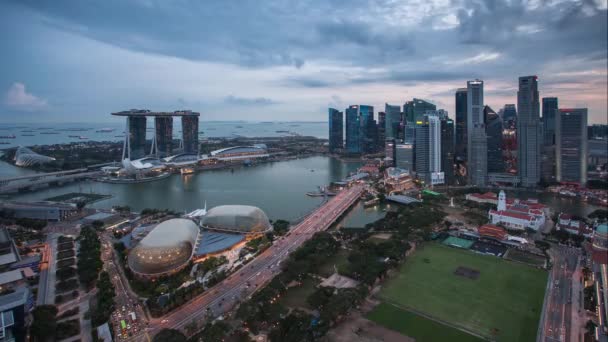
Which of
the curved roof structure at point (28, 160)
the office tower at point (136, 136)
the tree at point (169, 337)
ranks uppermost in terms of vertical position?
the office tower at point (136, 136)

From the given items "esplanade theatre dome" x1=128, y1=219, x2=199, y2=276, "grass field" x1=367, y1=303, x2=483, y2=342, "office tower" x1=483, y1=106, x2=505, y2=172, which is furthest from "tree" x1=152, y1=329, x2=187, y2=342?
"office tower" x1=483, y1=106, x2=505, y2=172

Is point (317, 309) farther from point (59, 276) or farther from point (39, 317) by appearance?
point (59, 276)

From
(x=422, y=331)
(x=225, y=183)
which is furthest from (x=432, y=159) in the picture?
(x=422, y=331)

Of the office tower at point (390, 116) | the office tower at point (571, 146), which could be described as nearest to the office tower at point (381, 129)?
the office tower at point (390, 116)

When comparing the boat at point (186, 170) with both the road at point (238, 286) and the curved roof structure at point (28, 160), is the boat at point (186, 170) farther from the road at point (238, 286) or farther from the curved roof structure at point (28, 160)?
the road at point (238, 286)

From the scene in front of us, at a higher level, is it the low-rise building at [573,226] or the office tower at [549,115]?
the office tower at [549,115]
